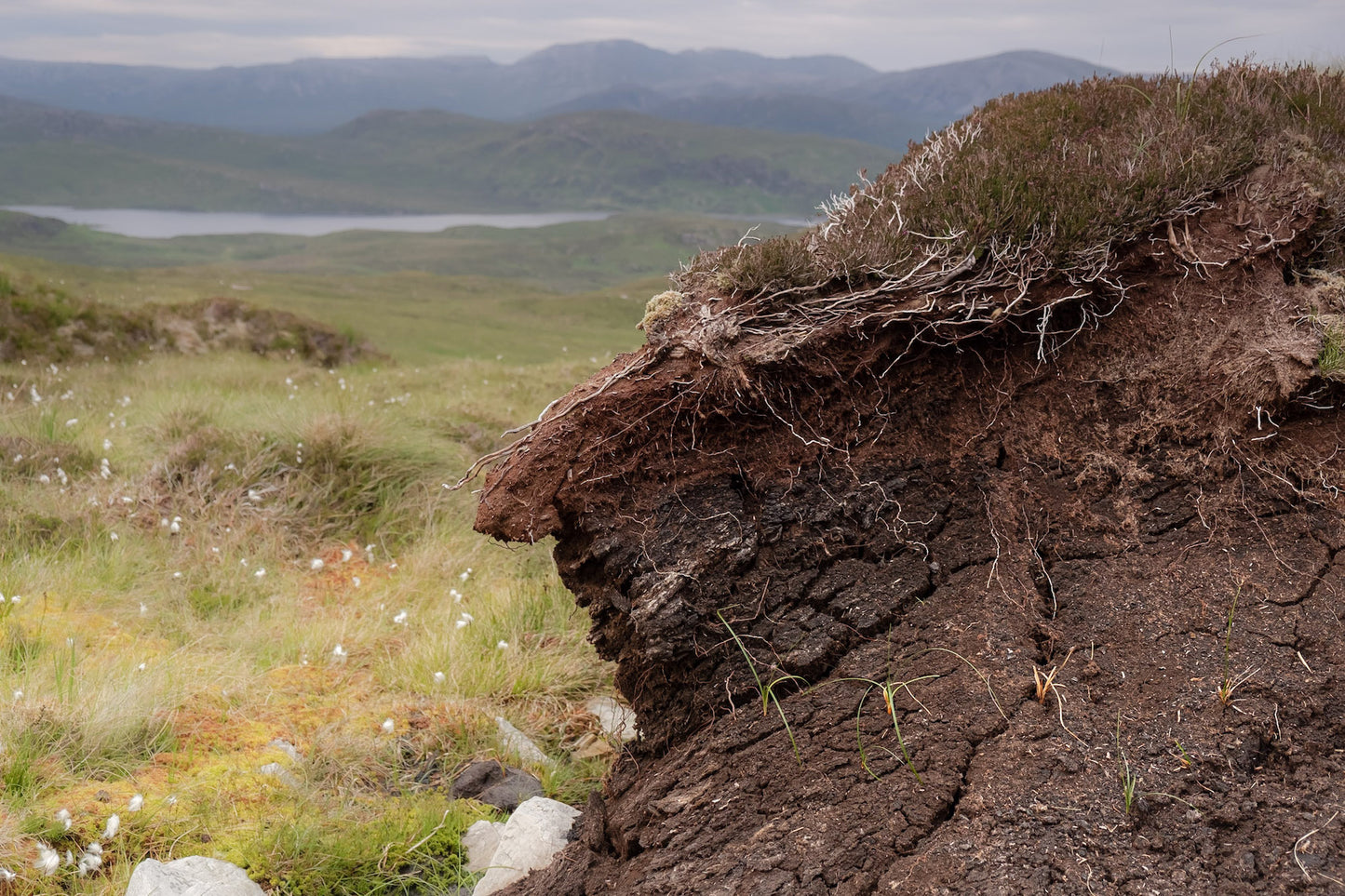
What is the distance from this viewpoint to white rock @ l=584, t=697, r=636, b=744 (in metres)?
5.04

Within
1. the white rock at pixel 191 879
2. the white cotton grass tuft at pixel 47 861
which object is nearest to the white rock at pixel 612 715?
the white rock at pixel 191 879

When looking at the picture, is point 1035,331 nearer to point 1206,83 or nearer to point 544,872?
point 1206,83

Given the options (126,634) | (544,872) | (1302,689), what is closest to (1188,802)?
(1302,689)

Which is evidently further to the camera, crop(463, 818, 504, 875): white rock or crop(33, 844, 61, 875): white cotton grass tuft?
crop(463, 818, 504, 875): white rock

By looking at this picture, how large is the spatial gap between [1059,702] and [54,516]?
8.11 meters

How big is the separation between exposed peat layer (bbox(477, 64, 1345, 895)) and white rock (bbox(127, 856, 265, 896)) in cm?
133

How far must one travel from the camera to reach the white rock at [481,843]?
407 cm

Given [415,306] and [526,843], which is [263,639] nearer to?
[526,843]

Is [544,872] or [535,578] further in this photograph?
[535,578]

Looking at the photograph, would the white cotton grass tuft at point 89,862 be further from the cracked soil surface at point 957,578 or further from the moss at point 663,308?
the moss at point 663,308

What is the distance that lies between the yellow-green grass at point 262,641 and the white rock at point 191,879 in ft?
0.54

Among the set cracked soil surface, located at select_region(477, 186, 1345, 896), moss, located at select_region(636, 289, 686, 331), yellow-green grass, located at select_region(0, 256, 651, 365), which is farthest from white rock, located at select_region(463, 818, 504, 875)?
yellow-green grass, located at select_region(0, 256, 651, 365)

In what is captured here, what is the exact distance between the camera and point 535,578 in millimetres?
6910

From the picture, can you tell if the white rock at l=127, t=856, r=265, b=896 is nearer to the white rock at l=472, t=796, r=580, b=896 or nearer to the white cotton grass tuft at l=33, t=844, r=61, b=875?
the white cotton grass tuft at l=33, t=844, r=61, b=875
